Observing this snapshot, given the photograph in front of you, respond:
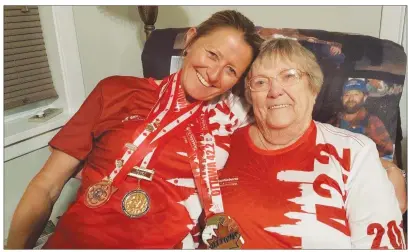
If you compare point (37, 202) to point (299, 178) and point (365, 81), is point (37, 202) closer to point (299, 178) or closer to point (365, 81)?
point (299, 178)

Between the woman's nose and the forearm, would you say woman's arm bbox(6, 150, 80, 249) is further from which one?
the woman's nose

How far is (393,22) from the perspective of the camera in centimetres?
146

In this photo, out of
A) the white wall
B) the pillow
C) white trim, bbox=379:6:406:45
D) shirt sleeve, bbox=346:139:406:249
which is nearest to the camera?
shirt sleeve, bbox=346:139:406:249

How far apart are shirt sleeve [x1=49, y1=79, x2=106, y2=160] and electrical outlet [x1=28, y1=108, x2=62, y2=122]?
626 mm

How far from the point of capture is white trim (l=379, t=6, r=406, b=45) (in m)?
1.44

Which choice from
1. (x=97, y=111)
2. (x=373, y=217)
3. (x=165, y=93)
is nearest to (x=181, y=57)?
(x=165, y=93)

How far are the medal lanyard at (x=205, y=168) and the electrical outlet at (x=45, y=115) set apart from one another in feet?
2.72

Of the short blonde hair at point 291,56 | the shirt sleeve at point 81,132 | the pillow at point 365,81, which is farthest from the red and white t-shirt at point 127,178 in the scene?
the pillow at point 365,81

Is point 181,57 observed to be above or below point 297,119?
above

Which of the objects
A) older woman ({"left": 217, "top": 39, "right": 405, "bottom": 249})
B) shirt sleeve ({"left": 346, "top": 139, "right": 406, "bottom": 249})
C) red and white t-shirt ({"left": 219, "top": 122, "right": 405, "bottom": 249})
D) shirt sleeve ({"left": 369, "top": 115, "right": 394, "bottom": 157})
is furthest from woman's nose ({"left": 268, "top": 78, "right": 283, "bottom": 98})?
shirt sleeve ({"left": 369, "top": 115, "right": 394, "bottom": 157})

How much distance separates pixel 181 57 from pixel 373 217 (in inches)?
30.0

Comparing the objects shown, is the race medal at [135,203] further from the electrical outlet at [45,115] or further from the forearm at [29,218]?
the electrical outlet at [45,115]

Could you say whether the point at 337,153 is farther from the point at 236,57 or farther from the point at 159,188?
the point at 159,188

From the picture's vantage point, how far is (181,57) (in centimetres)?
129
